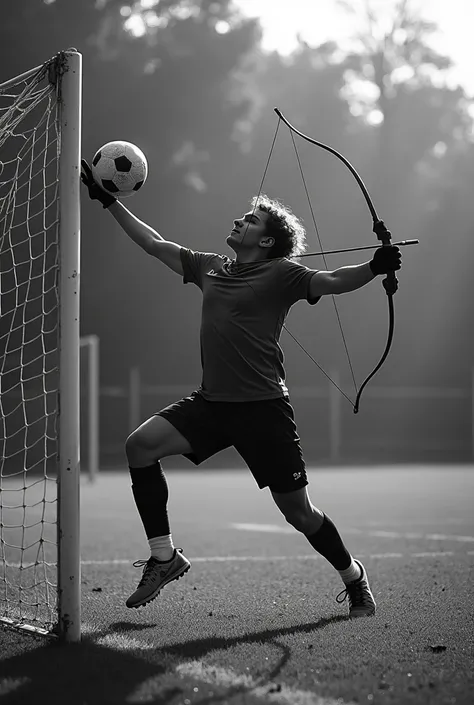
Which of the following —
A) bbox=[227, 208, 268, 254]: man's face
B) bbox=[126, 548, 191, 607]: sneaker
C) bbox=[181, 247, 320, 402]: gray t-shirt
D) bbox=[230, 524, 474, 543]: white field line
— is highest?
bbox=[227, 208, 268, 254]: man's face

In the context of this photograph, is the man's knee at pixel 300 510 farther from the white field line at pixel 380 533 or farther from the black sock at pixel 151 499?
the white field line at pixel 380 533

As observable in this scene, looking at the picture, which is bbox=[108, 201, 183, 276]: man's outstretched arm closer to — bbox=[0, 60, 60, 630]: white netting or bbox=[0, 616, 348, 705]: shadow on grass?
bbox=[0, 60, 60, 630]: white netting

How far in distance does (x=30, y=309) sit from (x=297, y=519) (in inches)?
758

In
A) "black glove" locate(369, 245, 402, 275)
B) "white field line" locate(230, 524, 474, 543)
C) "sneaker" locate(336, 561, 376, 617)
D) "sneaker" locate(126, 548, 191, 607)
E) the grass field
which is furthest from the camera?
"white field line" locate(230, 524, 474, 543)

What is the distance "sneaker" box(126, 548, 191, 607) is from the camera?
4758 millimetres

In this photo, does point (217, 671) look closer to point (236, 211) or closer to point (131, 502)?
point (131, 502)

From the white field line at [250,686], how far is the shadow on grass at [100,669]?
0.03m

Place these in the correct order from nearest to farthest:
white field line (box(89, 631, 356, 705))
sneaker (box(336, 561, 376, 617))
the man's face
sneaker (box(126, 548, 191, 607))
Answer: white field line (box(89, 631, 356, 705)) < sneaker (box(126, 548, 191, 607)) < sneaker (box(336, 561, 376, 617)) < the man's face

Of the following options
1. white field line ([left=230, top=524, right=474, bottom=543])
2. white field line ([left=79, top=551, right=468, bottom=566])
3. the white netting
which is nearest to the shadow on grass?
the white netting

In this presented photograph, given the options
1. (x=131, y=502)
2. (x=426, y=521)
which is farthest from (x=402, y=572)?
(x=131, y=502)

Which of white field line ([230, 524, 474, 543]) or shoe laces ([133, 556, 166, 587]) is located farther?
white field line ([230, 524, 474, 543])

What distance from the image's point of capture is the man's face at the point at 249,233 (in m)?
5.23

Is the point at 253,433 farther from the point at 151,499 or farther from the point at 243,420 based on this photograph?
the point at 151,499

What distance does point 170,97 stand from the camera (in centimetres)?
2981
